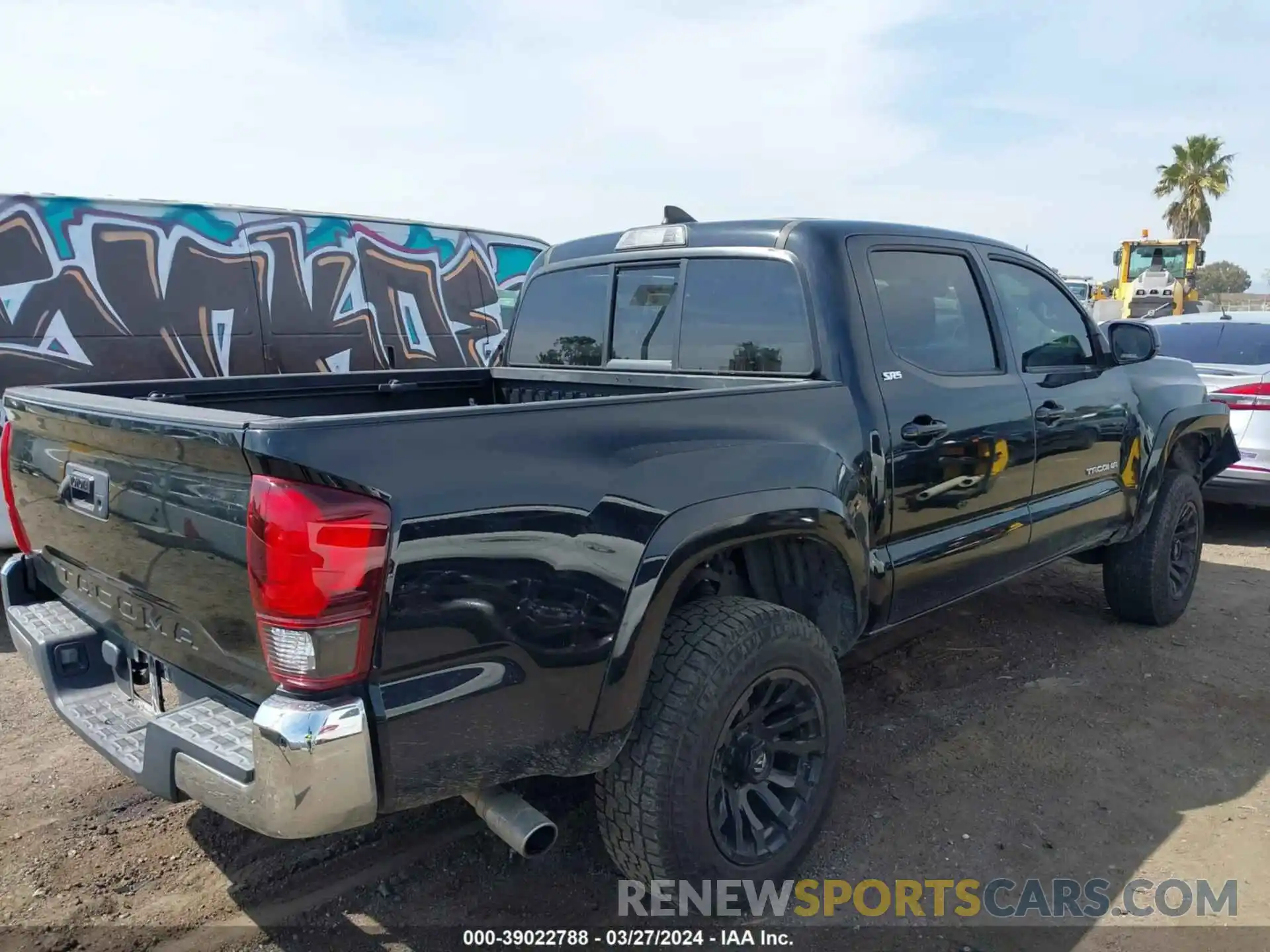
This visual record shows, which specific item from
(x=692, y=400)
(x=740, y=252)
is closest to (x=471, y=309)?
(x=740, y=252)

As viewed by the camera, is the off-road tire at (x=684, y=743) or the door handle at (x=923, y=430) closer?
the off-road tire at (x=684, y=743)

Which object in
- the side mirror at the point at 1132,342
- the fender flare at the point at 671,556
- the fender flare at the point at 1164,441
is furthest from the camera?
the fender flare at the point at 1164,441

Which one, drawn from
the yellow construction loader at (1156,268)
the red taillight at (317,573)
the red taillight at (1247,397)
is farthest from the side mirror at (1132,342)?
the yellow construction loader at (1156,268)

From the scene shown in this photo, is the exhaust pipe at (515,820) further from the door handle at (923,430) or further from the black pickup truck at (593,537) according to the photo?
the door handle at (923,430)

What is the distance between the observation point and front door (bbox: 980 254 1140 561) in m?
3.78

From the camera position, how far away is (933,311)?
3.44 metres

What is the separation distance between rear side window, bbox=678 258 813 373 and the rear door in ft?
0.80

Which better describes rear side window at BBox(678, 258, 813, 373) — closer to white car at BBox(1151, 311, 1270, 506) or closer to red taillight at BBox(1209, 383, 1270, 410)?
white car at BBox(1151, 311, 1270, 506)

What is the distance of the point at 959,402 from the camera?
3.34 m

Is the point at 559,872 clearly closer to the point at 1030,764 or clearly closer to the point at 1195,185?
the point at 1030,764

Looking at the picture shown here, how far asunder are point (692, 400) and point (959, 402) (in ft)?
4.40

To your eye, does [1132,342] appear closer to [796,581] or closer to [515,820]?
[796,581]

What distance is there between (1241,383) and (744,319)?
4.88 metres

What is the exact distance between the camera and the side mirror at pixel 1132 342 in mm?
4090
